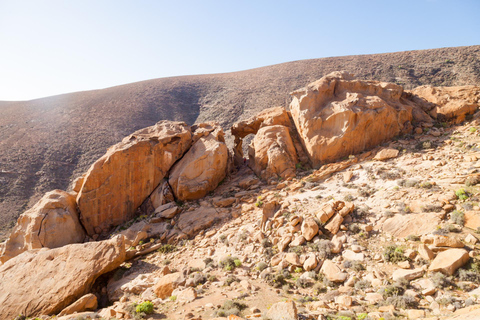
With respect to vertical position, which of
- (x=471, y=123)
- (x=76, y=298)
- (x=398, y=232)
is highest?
(x=471, y=123)

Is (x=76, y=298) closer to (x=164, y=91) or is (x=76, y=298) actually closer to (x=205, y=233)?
(x=205, y=233)

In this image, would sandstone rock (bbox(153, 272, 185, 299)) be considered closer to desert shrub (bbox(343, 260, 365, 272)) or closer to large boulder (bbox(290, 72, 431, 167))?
desert shrub (bbox(343, 260, 365, 272))

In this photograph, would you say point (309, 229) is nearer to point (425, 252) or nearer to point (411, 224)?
point (411, 224)

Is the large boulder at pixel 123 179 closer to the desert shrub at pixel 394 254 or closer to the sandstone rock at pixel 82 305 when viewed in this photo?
the sandstone rock at pixel 82 305

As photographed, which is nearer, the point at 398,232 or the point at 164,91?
the point at 398,232

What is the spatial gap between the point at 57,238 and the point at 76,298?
17.7ft

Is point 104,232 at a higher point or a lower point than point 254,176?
lower

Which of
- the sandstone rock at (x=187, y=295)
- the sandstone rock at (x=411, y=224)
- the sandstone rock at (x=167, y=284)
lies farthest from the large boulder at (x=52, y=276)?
the sandstone rock at (x=411, y=224)

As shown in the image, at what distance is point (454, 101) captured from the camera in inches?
581

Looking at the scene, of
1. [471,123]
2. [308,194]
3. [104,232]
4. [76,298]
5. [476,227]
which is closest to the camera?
[476,227]

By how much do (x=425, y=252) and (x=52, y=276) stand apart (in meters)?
13.0

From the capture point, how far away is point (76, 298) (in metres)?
9.62

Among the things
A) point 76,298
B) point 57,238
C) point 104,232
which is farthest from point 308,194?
point 57,238

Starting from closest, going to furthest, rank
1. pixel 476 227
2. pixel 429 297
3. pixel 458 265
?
pixel 429 297 → pixel 458 265 → pixel 476 227
